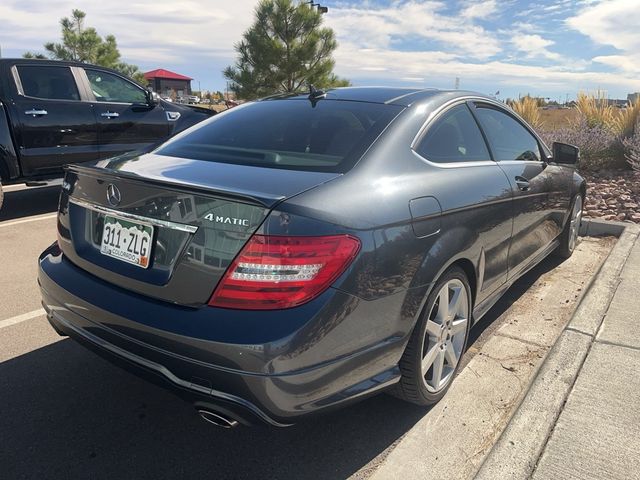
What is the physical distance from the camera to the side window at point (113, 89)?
7.00 meters

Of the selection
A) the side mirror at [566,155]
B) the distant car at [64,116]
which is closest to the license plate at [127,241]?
the side mirror at [566,155]

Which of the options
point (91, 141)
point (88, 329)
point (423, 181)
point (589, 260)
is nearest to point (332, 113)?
point (423, 181)

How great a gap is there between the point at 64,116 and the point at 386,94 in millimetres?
5056

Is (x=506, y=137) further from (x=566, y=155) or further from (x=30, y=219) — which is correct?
(x=30, y=219)

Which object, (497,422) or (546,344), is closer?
(497,422)

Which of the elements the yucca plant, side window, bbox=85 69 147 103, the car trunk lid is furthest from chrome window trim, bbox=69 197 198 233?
the yucca plant

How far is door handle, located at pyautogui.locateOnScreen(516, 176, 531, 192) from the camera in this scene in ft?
11.1

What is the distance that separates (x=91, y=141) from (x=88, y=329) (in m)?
5.28

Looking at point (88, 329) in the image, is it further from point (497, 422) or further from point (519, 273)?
point (519, 273)

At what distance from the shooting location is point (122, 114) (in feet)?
23.4

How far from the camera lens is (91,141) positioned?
6844mm

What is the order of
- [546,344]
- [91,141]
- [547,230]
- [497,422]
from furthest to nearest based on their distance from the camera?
[91,141], [547,230], [546,344], [497,422]

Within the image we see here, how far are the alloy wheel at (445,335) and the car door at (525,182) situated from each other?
30.8 inches

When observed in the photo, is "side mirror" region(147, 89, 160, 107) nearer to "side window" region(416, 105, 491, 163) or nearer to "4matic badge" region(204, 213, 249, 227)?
"side window" region(416, 105, 491, 163)
